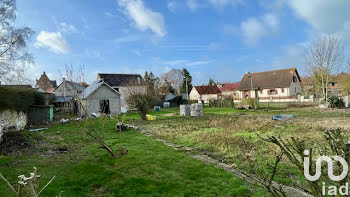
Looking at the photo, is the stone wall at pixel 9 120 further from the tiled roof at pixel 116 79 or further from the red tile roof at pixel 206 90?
the red tile roof at pixel 206 90

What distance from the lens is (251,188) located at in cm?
439

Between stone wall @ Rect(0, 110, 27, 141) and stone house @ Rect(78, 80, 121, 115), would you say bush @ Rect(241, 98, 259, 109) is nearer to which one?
stone house @ Rect(78, 80, 121, 115)

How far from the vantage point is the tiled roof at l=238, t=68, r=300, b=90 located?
38553 millimetres

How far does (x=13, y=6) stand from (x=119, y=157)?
15.6 meters

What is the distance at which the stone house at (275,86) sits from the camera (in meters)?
38.0

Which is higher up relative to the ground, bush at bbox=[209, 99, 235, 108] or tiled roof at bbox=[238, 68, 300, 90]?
tiled roof at bbox=[238, 68, 300, 90]

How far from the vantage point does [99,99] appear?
981 inches

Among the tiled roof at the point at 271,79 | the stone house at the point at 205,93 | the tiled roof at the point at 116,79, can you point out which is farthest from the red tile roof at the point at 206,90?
the tiled roof at the point at 116,79

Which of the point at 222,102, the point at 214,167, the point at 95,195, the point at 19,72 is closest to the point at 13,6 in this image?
the point at 19,72

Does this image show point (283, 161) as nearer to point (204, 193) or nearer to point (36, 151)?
point (204, 193)

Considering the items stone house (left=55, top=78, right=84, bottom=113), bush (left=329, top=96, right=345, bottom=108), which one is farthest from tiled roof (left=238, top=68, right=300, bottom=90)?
stone house (left=55, top=78, right=84, bottom=113)

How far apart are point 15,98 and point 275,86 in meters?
39.8

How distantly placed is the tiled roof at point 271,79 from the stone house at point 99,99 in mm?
24454

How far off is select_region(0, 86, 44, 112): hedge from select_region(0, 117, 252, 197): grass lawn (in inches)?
224
